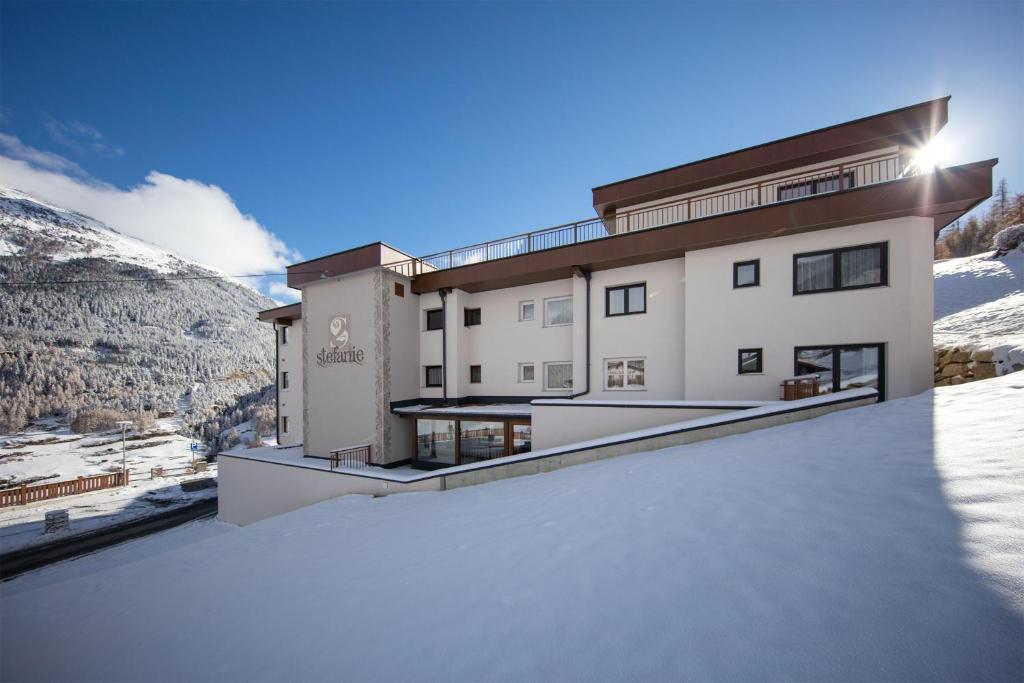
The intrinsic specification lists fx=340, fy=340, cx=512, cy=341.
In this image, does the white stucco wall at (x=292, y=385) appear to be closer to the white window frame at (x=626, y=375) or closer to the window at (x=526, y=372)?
the window at (x=526, y=372)

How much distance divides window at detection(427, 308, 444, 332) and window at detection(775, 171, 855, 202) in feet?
43.7

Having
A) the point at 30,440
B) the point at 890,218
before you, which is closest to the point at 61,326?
the point at 30,440

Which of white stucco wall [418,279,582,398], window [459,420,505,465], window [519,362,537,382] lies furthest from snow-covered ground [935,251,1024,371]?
window [459,420,505,465]

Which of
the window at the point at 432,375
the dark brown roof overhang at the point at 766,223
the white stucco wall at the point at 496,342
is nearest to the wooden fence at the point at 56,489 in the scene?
the window at the point at 432,375

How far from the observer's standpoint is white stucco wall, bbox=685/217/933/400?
8312 millimetres

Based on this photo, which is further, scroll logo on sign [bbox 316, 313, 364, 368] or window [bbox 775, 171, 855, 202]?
scroll logo on sign [bbox 316, 313, 364, 368]

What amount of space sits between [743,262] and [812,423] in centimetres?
517

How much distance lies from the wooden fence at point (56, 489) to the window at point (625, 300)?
33.1 metres

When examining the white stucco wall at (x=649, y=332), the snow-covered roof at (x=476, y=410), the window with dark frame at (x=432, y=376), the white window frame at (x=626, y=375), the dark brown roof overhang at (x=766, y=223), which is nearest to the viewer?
the dark brown roof overhang at (x=766, y=223)

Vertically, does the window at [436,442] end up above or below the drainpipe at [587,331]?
below

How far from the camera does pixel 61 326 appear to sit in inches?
2489

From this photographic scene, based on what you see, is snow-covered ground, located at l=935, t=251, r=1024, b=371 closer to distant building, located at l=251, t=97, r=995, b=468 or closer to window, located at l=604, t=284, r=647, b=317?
distant building, located at l=251, t=97, r=995, b=468

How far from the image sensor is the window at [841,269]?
8680mm

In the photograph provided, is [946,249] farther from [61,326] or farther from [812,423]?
[61,326]
